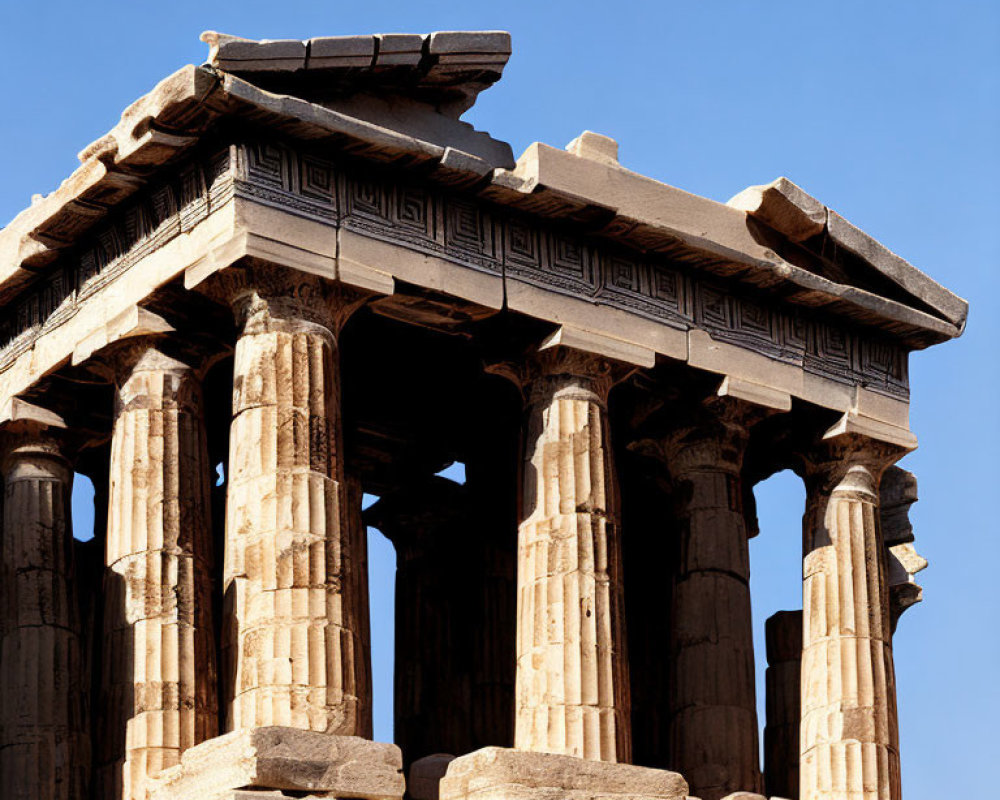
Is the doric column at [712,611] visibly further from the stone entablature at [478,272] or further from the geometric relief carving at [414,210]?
the geometric relief carving at [414,210]

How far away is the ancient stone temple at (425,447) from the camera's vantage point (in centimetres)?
3195

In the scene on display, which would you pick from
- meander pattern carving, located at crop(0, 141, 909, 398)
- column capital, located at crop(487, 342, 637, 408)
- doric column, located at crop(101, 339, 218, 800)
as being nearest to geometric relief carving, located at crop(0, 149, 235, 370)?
meander pattern carving, located at crop(0, 141, 909, 398)

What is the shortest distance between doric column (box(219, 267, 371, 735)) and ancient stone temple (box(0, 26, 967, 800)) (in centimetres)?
5

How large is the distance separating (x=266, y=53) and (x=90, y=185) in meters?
2.78

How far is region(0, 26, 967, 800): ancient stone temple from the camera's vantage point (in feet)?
105

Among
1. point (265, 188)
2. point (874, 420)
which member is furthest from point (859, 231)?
point (265, 188)

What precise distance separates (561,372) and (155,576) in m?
5.64

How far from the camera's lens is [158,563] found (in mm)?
32844

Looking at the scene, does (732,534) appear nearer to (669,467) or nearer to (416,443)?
(669,467)

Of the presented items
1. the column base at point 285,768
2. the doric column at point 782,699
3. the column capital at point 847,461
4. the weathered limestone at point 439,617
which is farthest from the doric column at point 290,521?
the doric column at point 782,699

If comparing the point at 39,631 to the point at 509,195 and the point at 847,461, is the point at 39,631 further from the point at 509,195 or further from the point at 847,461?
the point at 847,461

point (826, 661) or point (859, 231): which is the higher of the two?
point (859, 231)

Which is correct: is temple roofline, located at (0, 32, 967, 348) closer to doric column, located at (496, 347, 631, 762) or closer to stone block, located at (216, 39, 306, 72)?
stone block, located at (216, 39, 306, 72)

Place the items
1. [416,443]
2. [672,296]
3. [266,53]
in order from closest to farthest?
[266,53]
[672,296]
[416,443]
